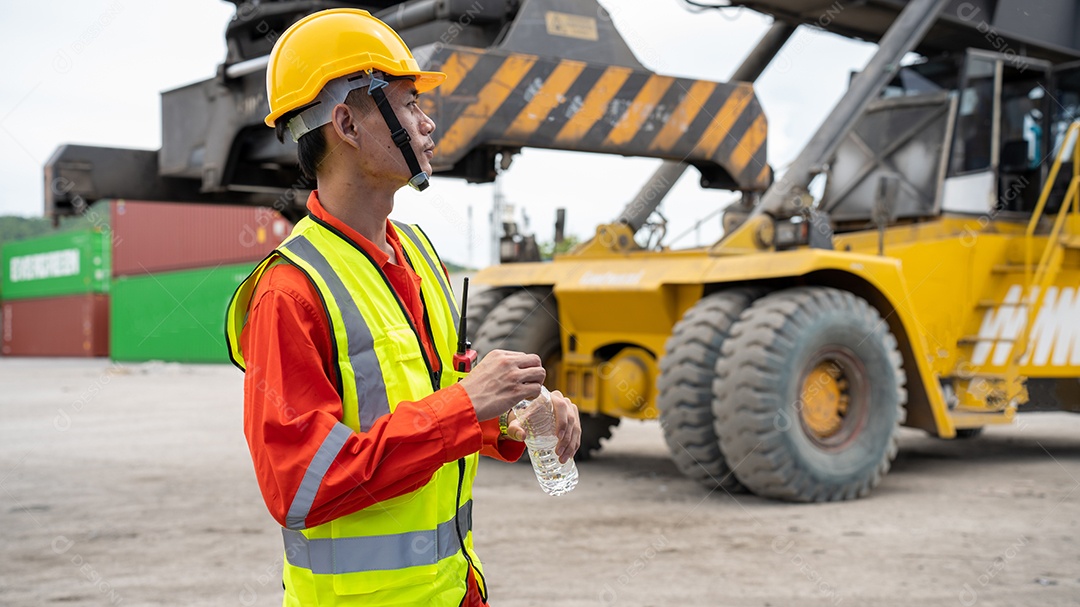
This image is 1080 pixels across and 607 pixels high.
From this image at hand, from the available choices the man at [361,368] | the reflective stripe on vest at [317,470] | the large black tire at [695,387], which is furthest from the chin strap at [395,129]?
the large black tire at [695,387]

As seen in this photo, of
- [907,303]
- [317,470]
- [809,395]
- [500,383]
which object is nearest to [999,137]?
[907,303]

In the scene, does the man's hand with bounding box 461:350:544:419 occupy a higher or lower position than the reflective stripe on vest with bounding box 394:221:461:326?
lower

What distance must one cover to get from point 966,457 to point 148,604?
7763 millimetres

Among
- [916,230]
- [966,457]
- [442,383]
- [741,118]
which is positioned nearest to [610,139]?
[741,118]

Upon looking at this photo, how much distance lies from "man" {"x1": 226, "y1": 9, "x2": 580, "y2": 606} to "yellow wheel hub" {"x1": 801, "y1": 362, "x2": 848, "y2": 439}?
521 centimetres

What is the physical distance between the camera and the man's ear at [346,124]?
1977 millimetres

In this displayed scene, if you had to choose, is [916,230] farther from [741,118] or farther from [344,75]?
[344,75]

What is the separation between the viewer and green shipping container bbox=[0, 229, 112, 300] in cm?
4312

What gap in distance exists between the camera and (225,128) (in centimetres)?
566

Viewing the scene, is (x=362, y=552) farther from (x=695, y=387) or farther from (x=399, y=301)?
(x=695, y=387)

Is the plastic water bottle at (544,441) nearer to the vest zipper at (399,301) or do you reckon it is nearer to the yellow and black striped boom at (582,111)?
the vest zipper at (399,301)

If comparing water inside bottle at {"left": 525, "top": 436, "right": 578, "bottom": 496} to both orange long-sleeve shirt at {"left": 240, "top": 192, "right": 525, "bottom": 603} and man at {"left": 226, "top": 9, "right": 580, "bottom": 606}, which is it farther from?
orange long-sleeve shirt at {"left": 240, "top": 192, "right": 525, "bottom": 603}

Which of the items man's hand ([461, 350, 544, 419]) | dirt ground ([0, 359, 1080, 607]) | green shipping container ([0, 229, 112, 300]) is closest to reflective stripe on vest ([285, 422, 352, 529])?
man's hand ([461, 350, 544, 419])

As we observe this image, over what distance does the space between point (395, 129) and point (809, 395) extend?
555cm
